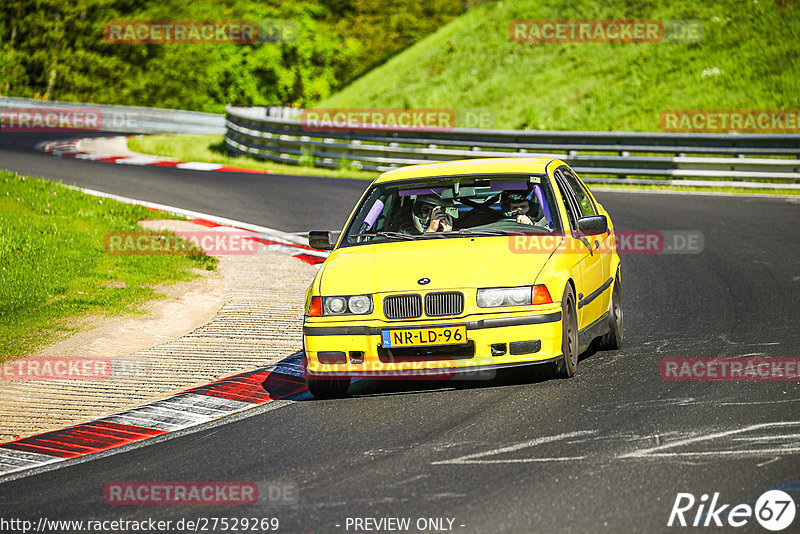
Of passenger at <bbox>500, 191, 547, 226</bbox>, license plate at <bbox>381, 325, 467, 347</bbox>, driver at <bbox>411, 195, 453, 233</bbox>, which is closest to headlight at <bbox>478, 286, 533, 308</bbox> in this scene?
license plate at <bbox>381, 325, 467, 347</bbox>

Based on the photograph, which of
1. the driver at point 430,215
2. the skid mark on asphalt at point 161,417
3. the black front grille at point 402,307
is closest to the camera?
the skid mark on asphalt at point 161,417

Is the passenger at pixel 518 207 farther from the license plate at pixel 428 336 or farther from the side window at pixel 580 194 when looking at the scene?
the license plate at pixel 428 336

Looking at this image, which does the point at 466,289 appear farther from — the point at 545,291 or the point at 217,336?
the point at 217,336

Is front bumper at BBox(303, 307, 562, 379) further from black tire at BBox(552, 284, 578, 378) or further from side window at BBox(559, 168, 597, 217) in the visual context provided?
side window at BBox(559, 168, 597, 217)

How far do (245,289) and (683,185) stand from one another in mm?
13155

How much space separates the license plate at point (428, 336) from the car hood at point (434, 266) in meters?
0.29

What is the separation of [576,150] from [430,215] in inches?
622

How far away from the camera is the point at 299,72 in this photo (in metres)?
66.4

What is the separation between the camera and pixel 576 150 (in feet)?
80.0

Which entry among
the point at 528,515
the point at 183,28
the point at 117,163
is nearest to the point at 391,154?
the point at 117,163

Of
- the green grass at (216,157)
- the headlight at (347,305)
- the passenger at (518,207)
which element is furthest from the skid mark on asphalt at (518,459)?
the green grass at (216,157)

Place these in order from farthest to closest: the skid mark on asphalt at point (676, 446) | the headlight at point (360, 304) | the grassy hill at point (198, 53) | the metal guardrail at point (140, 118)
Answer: the grassy hill at point (198, 53), the metal guardrail at point (140, 118), the headlight at point (360, 304), the skid mark on asphalt at point (676, 446)

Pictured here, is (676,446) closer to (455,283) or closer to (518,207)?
(455,283)

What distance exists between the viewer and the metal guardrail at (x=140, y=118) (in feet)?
141
